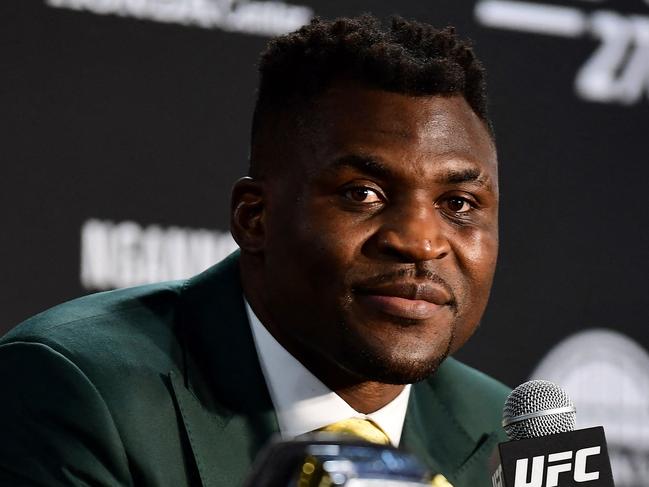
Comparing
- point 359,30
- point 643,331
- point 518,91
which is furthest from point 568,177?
point 359,30

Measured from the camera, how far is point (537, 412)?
1.48 m

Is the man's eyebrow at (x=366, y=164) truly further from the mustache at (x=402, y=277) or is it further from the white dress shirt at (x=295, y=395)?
the white dress shirt at (x=295, y=395)

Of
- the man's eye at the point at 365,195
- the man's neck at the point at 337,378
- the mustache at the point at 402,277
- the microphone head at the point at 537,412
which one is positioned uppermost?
the man's eye at the point at 365,195

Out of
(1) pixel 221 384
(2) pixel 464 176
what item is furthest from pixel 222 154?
(2) pixel 464 176

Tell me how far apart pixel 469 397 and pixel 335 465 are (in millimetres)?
1561

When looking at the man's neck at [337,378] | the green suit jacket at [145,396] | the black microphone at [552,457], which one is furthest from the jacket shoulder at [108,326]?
the black microphone at [552,457]

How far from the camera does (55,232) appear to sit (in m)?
2.47

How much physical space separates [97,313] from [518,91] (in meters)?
1.46

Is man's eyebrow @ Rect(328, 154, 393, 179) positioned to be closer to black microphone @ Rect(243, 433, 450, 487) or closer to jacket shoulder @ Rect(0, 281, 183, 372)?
jacket shoulder @ Rect(0, 281, 183, 372)

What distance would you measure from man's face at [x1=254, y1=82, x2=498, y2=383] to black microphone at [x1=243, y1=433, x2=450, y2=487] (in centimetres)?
90

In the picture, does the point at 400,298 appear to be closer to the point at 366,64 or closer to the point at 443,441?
the point at 366,64

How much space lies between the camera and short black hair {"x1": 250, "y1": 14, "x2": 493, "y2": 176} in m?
1.75

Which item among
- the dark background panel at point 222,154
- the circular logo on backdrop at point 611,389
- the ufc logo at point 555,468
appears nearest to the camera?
the ufc logo at point 555,468

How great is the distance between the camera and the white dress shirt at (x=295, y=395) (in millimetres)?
1857
